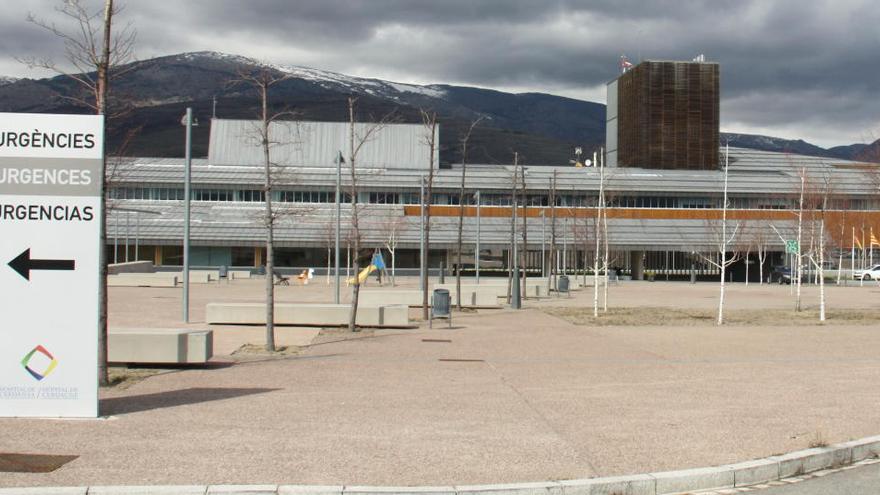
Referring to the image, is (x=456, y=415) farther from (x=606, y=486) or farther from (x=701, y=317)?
(x=701, y=317)

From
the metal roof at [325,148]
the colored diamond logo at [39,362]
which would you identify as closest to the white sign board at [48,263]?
the colored diamond logo at [39,362]

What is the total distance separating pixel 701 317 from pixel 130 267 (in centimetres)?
4782

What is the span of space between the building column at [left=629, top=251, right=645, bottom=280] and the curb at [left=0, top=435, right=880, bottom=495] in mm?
89841

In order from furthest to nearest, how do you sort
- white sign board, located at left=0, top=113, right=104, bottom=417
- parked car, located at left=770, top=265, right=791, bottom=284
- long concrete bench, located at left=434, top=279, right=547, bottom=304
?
parked car, located at left=770, top=265, right=791, bottom=284 → long concrete bench, located at left=434, top=279, right=547, bottom=304 → white sign board, located at left=0, top=113, right=104, bottom=417

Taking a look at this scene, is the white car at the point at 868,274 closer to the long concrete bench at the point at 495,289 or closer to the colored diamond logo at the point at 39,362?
the long concrete bench at the point at 495,289

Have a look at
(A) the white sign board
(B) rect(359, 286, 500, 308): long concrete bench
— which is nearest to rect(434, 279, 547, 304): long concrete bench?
(B) rect(359, 286, 500, 308): long concrete bench

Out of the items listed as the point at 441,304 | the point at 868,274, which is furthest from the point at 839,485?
the point at 868,274

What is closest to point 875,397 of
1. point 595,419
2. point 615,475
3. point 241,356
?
point 595,419

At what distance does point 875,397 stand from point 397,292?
23009 millimetres

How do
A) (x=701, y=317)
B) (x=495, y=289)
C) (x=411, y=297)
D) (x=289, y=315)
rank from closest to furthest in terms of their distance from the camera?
(x=289, y=315) → (x=701, y=317) → (x=411, y=297) → (x=495, y=289)

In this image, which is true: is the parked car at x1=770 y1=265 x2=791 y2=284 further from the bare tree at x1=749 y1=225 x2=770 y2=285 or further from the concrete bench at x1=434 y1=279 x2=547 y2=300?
the concrete bench at x1=434 y1=279 x2=547 y2=300

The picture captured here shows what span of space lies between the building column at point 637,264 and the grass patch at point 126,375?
8521cm

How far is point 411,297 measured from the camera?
1426 inches

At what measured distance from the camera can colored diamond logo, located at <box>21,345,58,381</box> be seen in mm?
10797
